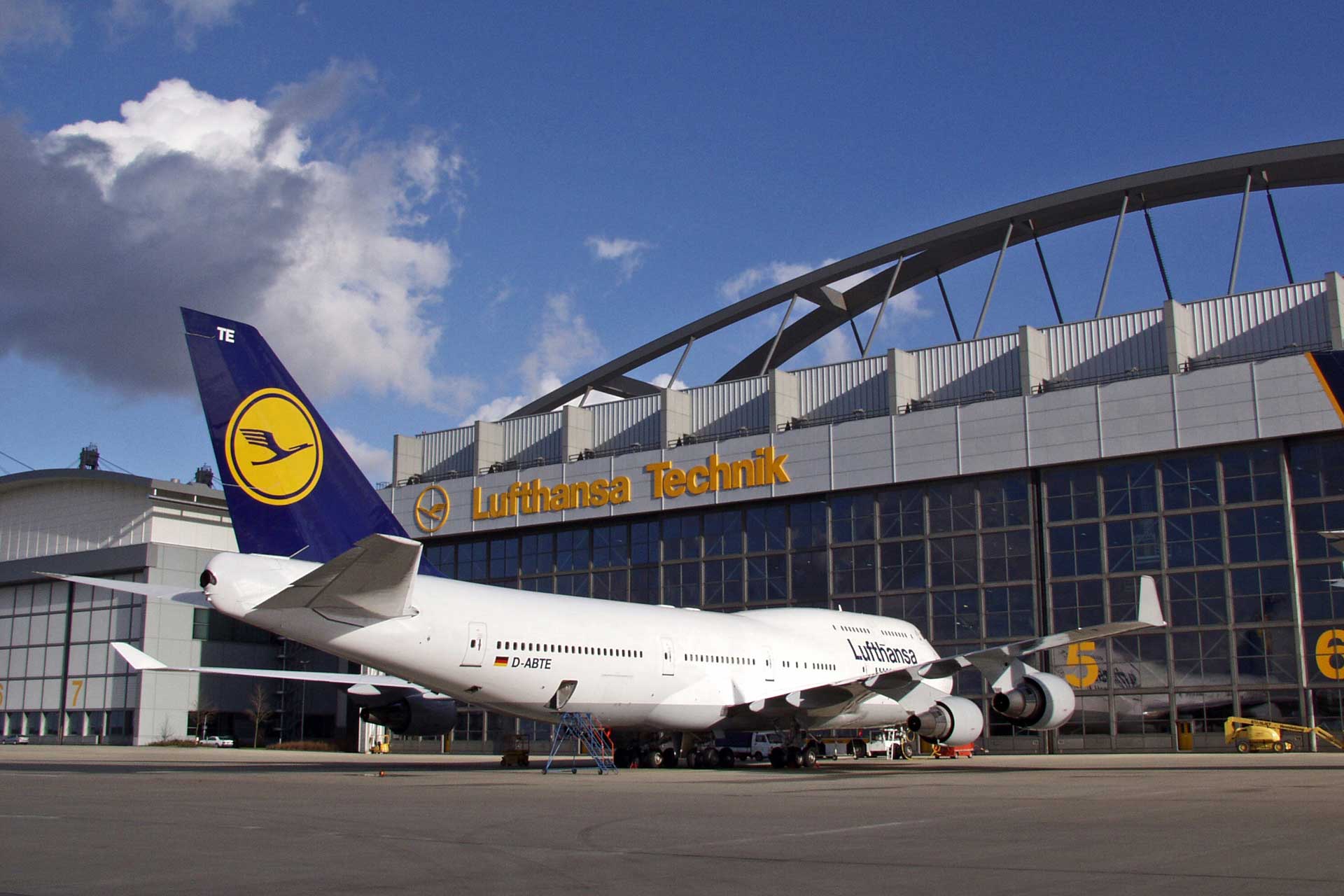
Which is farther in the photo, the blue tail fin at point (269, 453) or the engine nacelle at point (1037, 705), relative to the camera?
the engine nacelle at point (1037, 705)

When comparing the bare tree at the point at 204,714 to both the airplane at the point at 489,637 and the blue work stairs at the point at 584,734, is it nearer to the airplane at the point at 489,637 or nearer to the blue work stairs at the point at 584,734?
the airplane at the point at 489,637

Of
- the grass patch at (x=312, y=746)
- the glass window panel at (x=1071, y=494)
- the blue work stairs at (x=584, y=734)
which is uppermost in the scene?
the glass window panel at (x=1071, y=494)

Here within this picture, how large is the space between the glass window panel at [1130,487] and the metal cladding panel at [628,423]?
1968 centimetres

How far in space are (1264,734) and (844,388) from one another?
2061cm

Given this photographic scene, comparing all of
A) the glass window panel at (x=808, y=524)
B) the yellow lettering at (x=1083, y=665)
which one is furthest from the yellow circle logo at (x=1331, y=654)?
the glass window panel at (x=808, y=524)

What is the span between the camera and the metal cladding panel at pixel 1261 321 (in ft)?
137

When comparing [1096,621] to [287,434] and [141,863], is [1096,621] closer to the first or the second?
[287,434]

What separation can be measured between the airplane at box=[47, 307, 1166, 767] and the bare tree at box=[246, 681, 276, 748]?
3642 cm

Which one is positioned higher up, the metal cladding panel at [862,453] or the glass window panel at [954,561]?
the metal cladding panel at [862,453]

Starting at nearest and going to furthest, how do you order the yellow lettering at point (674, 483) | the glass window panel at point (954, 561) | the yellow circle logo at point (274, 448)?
the yellow circle logo at point (274, 448) < the glass window panel at point (954, 561) < the yellow lettering at point (674, 483)

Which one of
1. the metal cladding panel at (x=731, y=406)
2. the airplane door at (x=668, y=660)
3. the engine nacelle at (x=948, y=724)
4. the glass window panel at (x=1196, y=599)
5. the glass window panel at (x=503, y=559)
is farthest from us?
the glass window panel at (x=503, y=559)

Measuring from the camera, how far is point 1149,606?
1095 inches

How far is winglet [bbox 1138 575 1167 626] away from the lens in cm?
2753

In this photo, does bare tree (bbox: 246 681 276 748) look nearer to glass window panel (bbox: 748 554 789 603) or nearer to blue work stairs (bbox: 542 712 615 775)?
glass window panel (bbox: 748 554 789 603)
